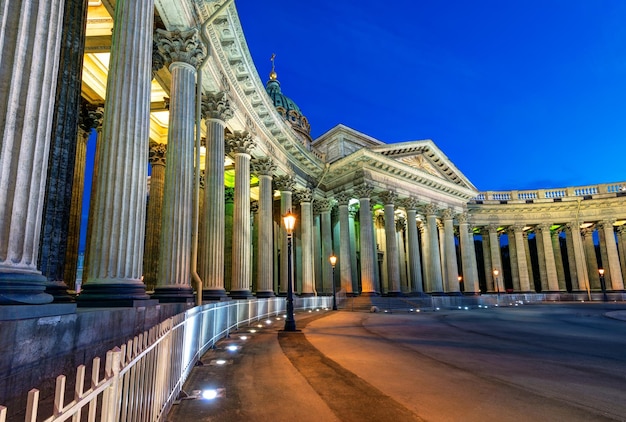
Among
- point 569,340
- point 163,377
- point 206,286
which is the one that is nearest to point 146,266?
point 206,286

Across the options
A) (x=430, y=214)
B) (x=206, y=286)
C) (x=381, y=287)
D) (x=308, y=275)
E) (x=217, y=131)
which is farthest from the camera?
(x=381, y=287)

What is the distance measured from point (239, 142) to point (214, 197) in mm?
5249

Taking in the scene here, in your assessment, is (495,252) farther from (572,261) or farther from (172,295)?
(172,295)

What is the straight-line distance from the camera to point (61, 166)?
24.5 feet

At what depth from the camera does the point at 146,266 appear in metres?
21.2

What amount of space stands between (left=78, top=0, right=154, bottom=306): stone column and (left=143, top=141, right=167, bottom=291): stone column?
11.9m

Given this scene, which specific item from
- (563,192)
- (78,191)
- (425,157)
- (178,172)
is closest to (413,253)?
(425,157)

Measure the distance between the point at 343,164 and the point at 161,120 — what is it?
1696cm

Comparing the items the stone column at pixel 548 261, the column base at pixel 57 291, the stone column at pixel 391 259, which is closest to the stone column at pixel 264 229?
the stone column at pixel 391 259

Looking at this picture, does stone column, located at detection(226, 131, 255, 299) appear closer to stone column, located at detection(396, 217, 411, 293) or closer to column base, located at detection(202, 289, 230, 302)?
column base, located at detection(202, 289, 230, 302)

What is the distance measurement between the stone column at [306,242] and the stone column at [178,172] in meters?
18.4

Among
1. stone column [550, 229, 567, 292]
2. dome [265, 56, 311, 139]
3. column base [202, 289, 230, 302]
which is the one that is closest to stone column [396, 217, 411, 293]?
dome [265, 56, 311, 139]

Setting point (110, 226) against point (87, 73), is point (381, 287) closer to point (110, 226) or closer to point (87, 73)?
point (87, 73)

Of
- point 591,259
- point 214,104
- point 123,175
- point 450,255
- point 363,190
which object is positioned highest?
point 214,104
